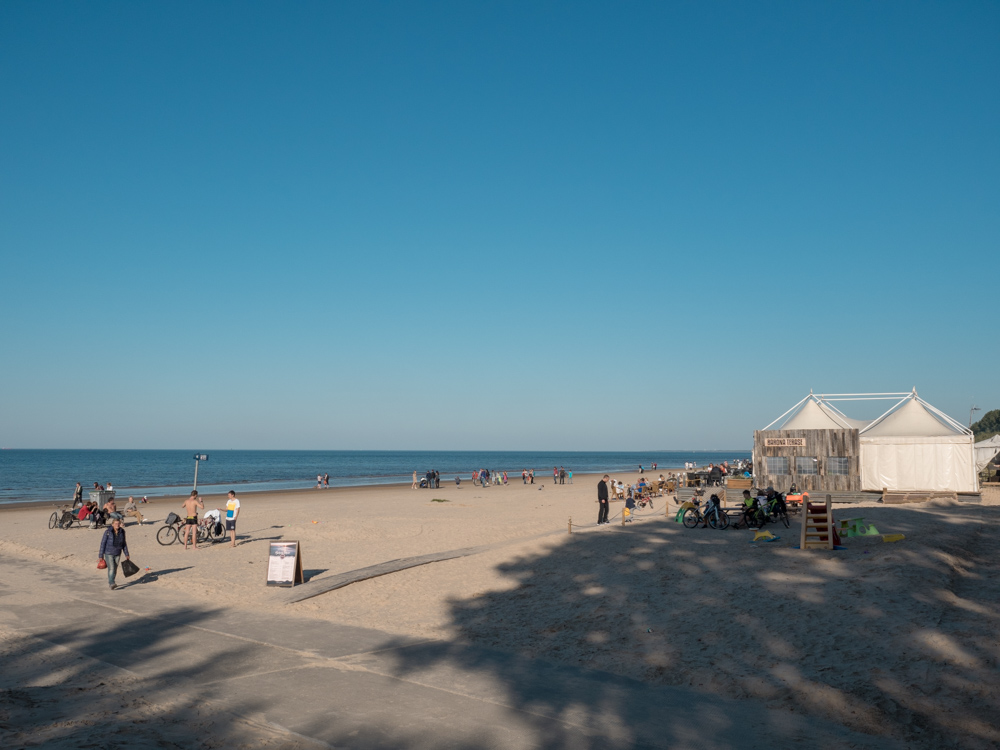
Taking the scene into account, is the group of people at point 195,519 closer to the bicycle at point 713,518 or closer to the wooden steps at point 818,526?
the bicycle at point 713,518

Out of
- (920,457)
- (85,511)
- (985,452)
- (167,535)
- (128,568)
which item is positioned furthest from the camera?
(985,452)

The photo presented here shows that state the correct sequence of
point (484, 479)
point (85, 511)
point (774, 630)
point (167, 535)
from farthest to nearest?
point (484, 479)
point (85, 511)
point (167, 535)
point (774, 630)

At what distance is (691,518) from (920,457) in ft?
54.0

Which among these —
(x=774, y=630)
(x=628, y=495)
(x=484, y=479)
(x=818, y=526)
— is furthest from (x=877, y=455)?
(x=484, y=479)

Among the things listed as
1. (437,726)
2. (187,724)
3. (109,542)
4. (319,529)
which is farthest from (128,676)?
(319,529)

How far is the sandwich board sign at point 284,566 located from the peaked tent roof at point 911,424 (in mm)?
26331

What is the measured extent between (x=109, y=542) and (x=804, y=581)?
13.6 metres

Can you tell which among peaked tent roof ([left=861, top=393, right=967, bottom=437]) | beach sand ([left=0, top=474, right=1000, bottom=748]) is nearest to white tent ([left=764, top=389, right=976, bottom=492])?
peaked tent roof ([left=861, top=393, right=967, bottom=437])

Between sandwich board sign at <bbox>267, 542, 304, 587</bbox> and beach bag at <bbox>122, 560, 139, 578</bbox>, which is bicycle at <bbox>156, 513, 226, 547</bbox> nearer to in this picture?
beach bag at <bbox>122, 560, 139, 578</bbox>

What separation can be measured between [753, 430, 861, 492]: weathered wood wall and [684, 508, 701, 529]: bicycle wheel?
549 inches

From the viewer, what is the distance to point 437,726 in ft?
23.1

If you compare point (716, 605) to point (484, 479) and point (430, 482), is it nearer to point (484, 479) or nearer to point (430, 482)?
point (484, 479)

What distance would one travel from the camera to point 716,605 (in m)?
11.0

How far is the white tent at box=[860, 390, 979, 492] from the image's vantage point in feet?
95.8
